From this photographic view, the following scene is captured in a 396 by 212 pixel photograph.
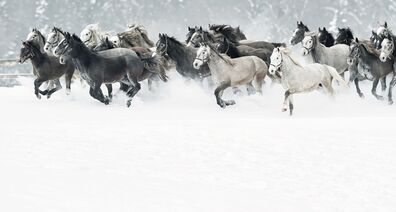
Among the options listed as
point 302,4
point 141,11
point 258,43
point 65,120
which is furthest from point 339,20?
point 65,120

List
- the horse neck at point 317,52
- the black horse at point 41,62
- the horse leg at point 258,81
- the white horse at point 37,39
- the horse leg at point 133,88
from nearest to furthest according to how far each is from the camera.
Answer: the horse leg at point 133,88, the black horse at point 41,62, the horse leg at point 258,81, the white horse at point 37,39, the horse neck at point 317,52

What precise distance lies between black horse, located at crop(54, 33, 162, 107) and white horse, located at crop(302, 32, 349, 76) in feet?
13.7

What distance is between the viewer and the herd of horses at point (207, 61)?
16.8m

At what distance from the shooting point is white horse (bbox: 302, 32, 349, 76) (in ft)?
62.5

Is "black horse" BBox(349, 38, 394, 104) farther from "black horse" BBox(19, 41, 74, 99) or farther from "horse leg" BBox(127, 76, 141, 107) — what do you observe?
"black horse" BBox(19, 41, 74, 99)

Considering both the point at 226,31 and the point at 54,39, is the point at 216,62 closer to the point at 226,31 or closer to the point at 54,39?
the point at 226,31

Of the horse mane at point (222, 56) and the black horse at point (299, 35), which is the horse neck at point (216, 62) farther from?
the black horse at point (299, 35)

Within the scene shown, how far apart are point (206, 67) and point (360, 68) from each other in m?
3.93

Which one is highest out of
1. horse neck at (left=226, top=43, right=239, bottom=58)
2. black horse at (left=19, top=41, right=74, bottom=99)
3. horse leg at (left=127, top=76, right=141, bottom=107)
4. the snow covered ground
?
horse neck at (left=226, top=43, right=239, bottom=58)

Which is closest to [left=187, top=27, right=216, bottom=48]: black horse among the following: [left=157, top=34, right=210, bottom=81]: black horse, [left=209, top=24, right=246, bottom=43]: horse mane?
[left=157, top=34, right=210, bottom=81]: black horse

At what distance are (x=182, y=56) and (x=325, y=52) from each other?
12.8ft

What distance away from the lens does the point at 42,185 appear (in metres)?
7.91

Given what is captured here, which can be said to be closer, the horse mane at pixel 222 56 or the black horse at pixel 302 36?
the horse mane at pixel 222 56

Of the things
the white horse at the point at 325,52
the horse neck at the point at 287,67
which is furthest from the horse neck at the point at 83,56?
the white horse at the point at 325,52
